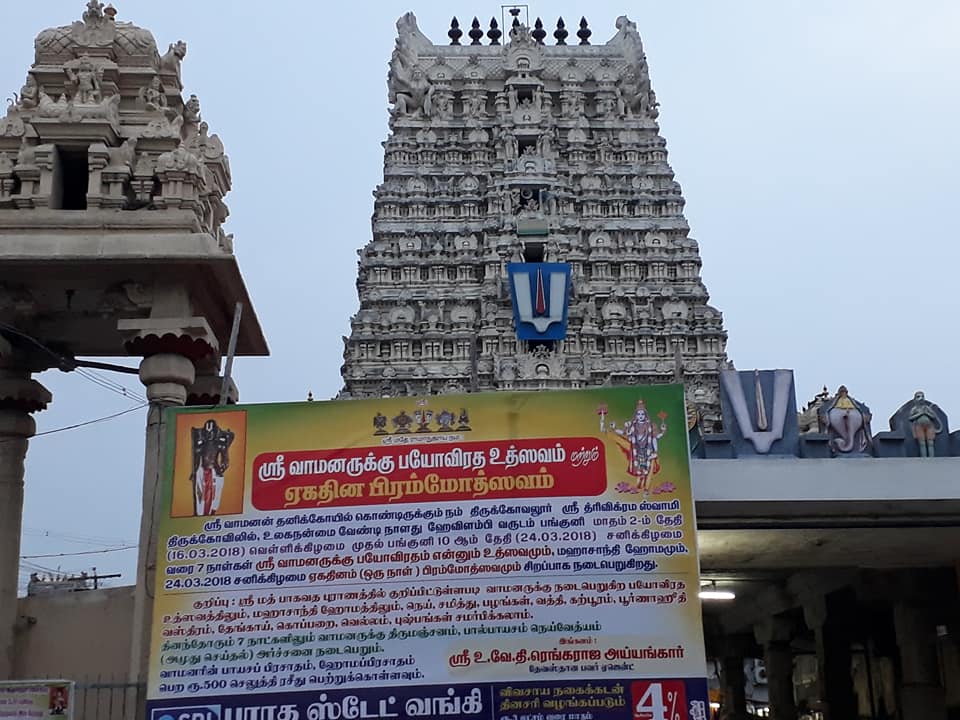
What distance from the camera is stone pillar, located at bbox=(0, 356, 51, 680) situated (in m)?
11.2

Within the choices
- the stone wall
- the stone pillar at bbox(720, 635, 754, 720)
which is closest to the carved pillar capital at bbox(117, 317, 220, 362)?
the stone wall

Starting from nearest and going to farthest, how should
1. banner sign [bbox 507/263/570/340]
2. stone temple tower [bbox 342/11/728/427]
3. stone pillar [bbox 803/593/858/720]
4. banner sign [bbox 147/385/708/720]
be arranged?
1. banner sign [bbox 147/385/708/720]
2. banner sign [bbox 507/263/570/340]
3. stone pillar [bbox 803/593/858/720]
4. stone temple tower [bbox 342/11/728/427]

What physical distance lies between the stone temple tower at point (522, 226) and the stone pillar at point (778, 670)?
834 inches

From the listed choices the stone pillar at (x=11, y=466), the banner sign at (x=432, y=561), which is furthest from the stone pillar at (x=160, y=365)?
the stone pillar at (x=11, y=466)

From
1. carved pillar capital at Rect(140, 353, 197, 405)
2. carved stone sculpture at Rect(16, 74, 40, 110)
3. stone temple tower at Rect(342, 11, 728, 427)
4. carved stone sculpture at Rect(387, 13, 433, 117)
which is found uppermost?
carved stone sculpture at Rect(387, 13, 433, 117)

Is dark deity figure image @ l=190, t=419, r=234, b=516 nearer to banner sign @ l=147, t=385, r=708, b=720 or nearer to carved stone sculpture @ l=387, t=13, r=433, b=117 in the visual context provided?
banner sign @ l=147, t=385, r=708, b=720

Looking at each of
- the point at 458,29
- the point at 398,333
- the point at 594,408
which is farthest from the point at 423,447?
the point at 458,29

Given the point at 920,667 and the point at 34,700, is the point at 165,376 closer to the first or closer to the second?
the point at 34,700

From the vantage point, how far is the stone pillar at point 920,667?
51.9 ft

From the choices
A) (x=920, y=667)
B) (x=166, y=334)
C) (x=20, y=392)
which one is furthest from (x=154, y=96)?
(x=920, y=667)

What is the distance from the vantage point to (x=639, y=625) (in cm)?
926

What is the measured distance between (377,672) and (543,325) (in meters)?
4.88

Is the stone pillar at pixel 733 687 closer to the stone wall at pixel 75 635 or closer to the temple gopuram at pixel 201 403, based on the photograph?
the temple gopuram at pixel 201 403

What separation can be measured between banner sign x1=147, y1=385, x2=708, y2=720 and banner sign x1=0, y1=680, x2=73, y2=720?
28.6 inches
